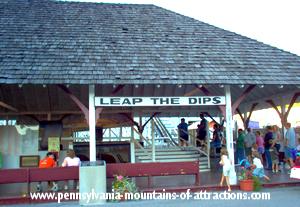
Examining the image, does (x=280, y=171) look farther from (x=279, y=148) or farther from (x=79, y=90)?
→ (x=79, y=90)

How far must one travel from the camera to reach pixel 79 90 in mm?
14852

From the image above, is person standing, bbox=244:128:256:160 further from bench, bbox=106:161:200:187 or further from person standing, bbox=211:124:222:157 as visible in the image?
bench, bbox=106:161:200:187

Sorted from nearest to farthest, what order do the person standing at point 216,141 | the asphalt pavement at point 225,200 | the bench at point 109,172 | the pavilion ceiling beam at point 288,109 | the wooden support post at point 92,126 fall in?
the asphalt pavement at point 225,200
the bench at point 109,172
the wooden support post at point 92,126
the pavilion ceiling beam at point 288,109
the person standing at point 216,141

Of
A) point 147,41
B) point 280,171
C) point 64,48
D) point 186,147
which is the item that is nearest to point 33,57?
point 64,48

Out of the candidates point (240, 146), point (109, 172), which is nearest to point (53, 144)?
point (109, 172)

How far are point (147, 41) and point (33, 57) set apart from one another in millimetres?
3804

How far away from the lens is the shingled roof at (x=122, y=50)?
11.4 meters

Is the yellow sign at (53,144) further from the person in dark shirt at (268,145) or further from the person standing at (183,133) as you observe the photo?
the person in dark shirt at (268,145)

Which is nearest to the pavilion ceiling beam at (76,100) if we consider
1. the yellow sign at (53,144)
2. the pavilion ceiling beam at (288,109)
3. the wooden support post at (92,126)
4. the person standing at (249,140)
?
the wooden support post at (92,126)

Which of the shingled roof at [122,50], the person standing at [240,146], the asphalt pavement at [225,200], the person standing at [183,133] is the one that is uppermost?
the shingled roof at [122,50]

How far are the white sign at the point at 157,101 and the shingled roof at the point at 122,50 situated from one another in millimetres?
571

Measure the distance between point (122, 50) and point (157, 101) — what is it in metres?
2.23

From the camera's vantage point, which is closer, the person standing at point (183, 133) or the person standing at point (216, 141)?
the person standing at point (183, 133)

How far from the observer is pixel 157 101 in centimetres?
1162
